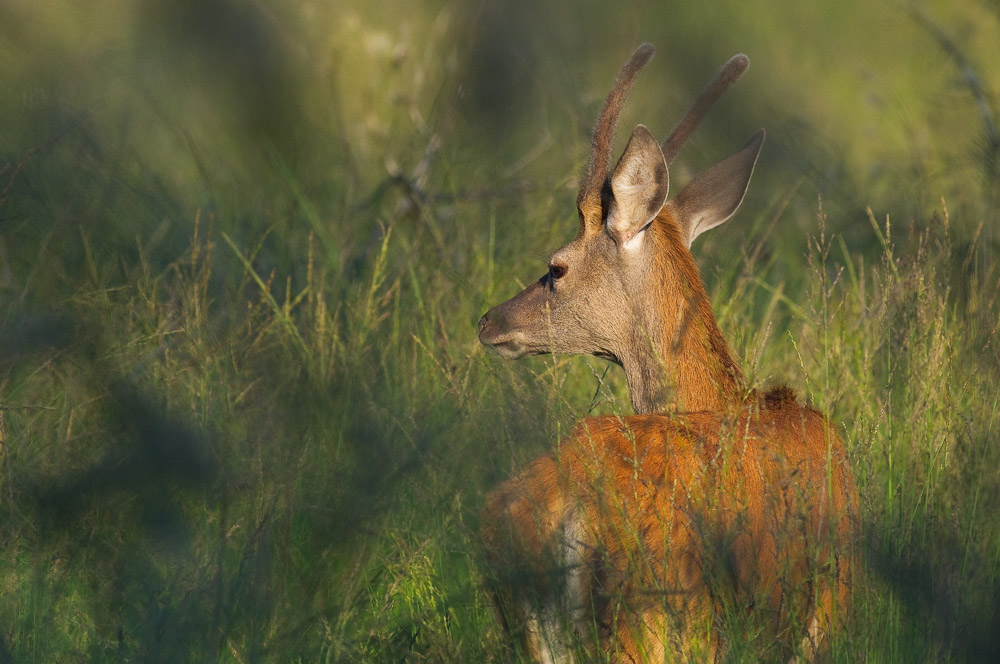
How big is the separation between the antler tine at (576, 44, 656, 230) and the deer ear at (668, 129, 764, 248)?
1.28 ft

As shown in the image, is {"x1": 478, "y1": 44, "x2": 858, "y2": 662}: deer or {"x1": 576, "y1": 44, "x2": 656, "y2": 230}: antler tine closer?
{"x1": 478, "y1": 44, "x2": 858, "y2": 662}: deer

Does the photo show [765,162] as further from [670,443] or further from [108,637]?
[108,637]

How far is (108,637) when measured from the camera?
8.46 ft

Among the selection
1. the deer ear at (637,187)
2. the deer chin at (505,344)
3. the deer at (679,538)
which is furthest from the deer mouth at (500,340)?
the deer at (679,538)

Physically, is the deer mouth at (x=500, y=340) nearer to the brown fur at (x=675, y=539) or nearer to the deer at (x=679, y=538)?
the deer at (x=679, y=538)

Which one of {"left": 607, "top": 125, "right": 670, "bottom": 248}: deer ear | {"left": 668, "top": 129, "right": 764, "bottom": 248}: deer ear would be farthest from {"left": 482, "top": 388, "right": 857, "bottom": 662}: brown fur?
{"left": 668, "top": 129, "right": 764, "bottom": 248}: deer ear

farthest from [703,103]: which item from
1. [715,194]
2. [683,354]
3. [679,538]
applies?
[679,538]

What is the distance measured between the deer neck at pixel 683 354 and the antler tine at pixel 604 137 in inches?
14.4

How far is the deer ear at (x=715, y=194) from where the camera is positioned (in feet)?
14.5

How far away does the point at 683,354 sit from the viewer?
386 centimetres

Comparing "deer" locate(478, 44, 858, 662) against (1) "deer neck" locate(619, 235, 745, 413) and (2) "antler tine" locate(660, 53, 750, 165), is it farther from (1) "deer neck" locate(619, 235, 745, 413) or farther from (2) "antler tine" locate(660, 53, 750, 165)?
(2) "antler tine" locate(660, 53, 750, 165)

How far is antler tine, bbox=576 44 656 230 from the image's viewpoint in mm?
3760

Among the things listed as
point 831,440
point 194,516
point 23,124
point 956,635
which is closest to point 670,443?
point 831,440

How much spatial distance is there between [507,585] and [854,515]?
3.26 feet
